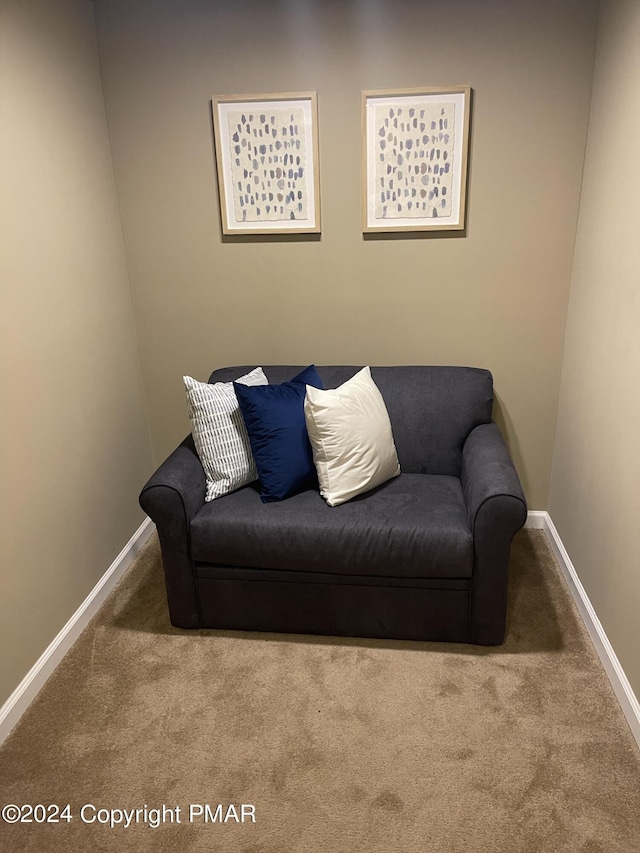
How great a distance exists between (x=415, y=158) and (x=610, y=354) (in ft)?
3.87

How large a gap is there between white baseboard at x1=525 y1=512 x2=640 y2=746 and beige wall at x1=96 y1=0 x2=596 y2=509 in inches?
13.6

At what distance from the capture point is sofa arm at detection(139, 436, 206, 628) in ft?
7.33

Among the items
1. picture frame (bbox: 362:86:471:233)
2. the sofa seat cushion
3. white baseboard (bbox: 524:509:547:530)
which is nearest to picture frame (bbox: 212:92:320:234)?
picture frame (bbox: 362:86:471:233)

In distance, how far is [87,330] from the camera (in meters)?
2.52

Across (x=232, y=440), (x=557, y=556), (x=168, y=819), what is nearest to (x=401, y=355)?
(x=232, y=440)

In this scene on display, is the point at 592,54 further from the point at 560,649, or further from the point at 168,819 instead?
the point at 168,819

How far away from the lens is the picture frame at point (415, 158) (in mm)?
2512

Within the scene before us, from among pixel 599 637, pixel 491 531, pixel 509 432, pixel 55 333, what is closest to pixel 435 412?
pixel 509 432

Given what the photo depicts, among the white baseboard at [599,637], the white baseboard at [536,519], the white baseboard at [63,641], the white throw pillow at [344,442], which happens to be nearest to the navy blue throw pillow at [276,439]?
the white throw pillow at [344,442]

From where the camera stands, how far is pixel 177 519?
2242mm

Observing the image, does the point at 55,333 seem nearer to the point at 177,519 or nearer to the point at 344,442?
the point at 177,519

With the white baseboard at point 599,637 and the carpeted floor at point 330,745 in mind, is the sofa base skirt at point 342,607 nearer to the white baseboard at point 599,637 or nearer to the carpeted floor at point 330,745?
the carpeted floor at point 330,745

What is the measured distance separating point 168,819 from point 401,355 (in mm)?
2074

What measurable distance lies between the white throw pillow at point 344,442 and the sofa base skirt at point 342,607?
361 mm
